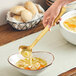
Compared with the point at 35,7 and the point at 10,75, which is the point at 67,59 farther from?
the point at 35,7

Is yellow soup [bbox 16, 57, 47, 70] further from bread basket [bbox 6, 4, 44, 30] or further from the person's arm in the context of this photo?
bread basket [bbox 6, 4, 44, 30]

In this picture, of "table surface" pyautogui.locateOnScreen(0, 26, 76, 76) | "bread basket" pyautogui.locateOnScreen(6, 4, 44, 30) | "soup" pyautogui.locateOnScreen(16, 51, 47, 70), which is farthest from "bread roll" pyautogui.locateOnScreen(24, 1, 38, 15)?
"soup" pyautogui.locateOnScreen(16, 51, 47, 70)

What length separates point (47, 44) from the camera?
4.14ft

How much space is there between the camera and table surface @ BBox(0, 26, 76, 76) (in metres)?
1.07

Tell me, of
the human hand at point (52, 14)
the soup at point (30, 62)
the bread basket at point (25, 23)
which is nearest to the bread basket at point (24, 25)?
the bread basket at point (25, 23)

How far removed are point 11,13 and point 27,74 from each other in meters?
0.53

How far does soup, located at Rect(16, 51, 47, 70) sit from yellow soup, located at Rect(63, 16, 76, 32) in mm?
253

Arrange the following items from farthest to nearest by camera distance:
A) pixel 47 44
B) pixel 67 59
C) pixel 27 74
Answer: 1. pixel 47 44
2. pixel 67 59
3. pixel 27 74

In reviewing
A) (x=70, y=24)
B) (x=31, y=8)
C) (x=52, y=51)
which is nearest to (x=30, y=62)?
(x=52, y=51)

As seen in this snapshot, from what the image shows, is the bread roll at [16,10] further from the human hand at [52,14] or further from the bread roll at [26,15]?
the human hand at [52,14]

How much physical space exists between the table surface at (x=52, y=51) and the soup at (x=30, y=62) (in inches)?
1.9

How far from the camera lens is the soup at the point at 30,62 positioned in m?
1.00

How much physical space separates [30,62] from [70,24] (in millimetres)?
337

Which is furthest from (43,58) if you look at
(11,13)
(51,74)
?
(11,13)
